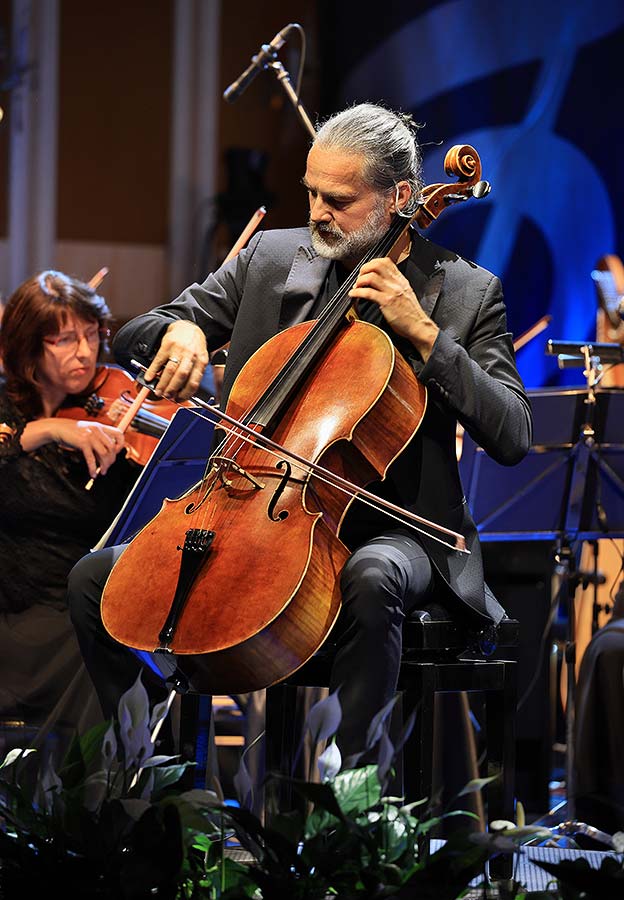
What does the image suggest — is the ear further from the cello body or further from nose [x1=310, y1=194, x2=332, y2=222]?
the cello body

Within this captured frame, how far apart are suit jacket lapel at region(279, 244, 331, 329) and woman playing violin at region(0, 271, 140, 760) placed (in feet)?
1.77

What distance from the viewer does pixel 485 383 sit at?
1932mm

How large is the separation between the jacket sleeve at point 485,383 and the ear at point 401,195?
0.19m

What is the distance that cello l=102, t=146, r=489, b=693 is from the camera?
1.71m

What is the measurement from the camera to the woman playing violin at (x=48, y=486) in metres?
2.55

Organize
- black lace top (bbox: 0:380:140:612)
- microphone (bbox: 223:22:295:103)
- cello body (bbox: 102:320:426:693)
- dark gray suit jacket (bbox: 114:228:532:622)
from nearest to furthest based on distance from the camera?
cello body (bbox: 102:320:426:693) < dark gray suit jacket (bbox: 114:228:532:622) < black lace top (bbox: 0:380:140:612) < microphone (bbox: 223:22:295:103)

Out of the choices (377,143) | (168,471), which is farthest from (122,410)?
(377,143)

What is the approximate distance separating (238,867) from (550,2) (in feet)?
12.7

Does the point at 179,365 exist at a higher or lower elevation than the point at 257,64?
lower

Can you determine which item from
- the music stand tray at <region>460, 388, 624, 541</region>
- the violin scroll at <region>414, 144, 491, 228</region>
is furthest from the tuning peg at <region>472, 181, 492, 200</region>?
A: the music stand tray at <region>460, 388, 624, 541</region>

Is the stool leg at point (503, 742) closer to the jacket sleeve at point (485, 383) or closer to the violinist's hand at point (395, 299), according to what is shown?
the jacket sleeve at point (485, 383)

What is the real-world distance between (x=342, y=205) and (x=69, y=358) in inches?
32.9

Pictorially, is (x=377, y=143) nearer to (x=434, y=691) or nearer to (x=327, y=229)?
(x=327, y=229)

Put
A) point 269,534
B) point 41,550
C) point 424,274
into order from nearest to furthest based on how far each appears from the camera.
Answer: point 269,534, point 424,274, point 41,550
